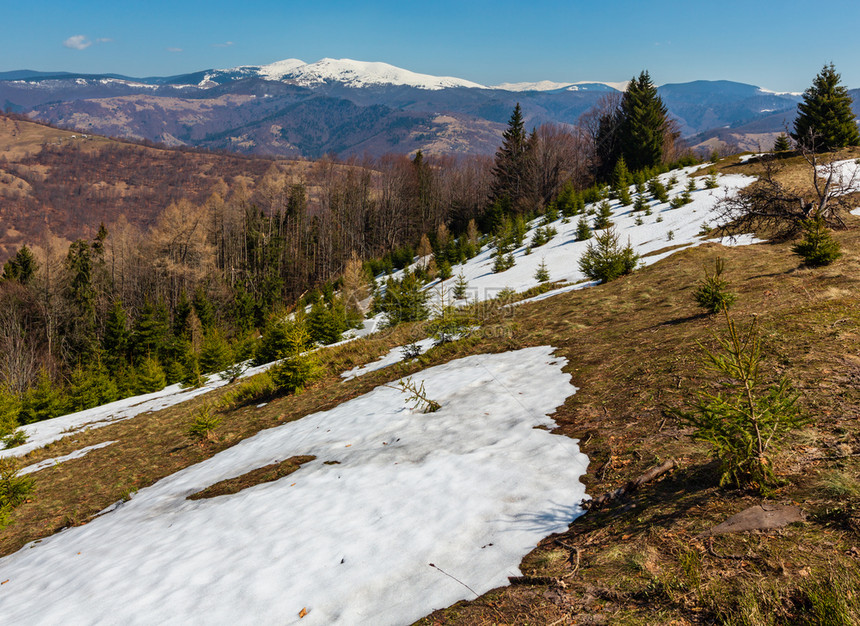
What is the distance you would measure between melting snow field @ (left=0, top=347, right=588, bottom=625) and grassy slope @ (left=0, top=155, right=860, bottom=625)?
433 mm

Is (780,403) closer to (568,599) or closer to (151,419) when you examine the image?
(568,599)

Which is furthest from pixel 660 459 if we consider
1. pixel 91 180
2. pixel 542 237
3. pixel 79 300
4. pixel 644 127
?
pixel 91 180

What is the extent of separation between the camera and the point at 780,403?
3141mm

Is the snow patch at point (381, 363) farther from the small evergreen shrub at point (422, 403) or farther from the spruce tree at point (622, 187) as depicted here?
the spruce tree at point (622, 187)

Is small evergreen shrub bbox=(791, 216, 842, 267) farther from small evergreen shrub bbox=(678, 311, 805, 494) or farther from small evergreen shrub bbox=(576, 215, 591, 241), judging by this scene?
small evergreen shrub bbox=(576, 215, 591, 241)

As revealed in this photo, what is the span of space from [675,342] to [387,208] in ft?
216

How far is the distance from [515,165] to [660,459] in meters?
56.1

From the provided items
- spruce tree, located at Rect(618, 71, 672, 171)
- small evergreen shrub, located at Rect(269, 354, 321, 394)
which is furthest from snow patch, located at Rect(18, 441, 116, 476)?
spruce tree, located at Rect(618, 71, 672, 171)

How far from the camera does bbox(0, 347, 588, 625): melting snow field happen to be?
335 centimetres

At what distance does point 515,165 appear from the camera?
55.1 metres

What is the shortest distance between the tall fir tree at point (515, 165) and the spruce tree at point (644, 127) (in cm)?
1187

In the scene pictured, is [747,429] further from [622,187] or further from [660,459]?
[622,187]

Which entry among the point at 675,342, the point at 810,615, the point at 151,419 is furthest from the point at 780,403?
the point at 151,419

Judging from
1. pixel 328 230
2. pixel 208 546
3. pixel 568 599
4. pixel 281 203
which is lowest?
pixel 208 546
